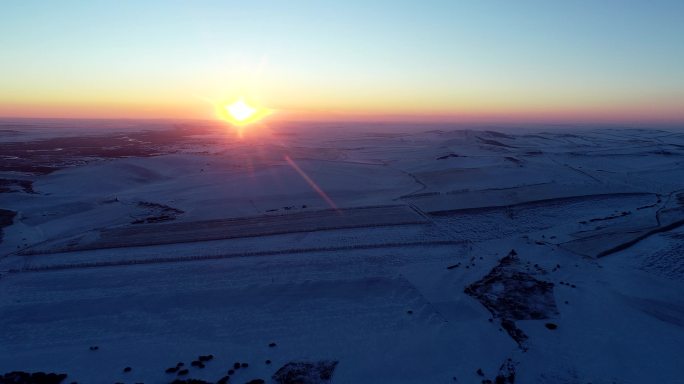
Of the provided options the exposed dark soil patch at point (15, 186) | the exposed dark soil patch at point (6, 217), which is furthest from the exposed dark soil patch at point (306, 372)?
the exposed dark soil patch at point (15, 186)

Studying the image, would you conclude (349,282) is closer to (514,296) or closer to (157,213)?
(514,296)

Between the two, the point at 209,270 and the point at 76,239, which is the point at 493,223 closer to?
the point at 209,270

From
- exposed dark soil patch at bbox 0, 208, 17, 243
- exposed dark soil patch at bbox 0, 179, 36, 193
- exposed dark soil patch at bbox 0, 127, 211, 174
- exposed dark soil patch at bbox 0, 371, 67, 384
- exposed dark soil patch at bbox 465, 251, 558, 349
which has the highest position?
exposed dark soil patch at bbox 0, 127, 211, 174

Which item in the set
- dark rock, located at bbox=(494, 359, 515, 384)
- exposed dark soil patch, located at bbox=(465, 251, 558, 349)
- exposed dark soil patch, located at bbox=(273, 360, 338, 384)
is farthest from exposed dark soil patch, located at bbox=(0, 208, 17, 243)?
dark rock, located at bbox=(494, 359, 515, 384)

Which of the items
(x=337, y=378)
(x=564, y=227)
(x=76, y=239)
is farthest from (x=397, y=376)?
(x=76, y=239)

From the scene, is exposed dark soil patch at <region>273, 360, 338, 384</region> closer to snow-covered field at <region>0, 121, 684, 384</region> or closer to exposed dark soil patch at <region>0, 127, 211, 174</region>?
snow-covered field at <region>0, 121, 684, 384</region>

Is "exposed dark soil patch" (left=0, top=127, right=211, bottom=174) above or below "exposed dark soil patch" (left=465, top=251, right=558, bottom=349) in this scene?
above
